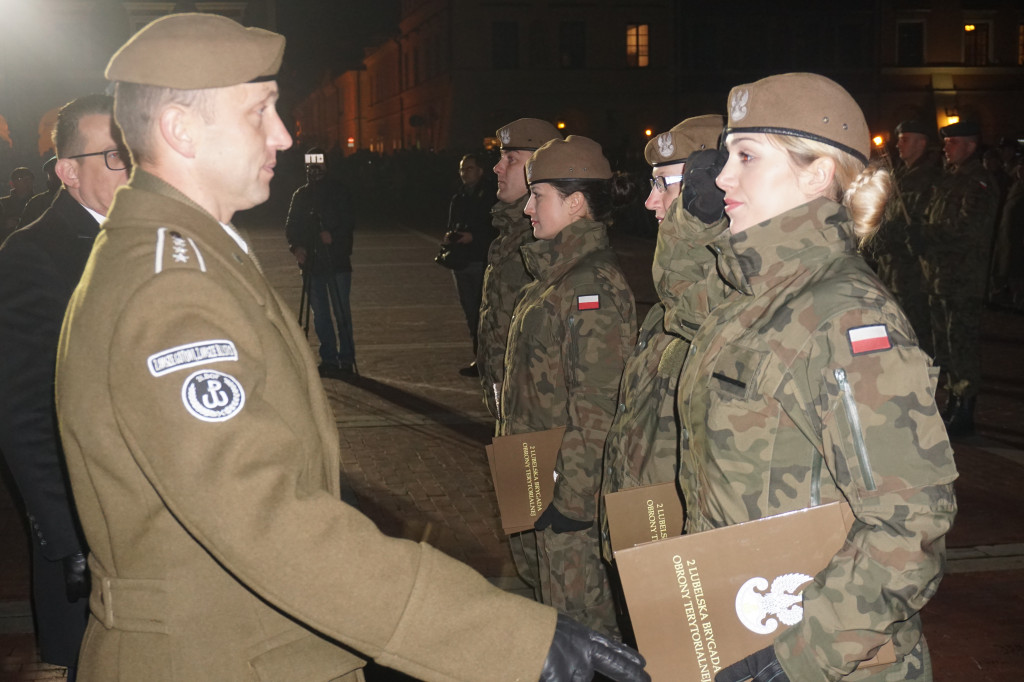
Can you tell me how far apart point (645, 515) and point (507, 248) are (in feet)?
10.9

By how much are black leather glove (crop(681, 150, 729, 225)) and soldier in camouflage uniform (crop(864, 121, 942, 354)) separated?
656 centimetres

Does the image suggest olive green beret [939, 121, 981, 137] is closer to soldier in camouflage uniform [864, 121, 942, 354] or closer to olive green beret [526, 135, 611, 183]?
soldier in camouflage uniform [864, 121, 942, 354]

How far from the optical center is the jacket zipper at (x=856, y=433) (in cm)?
212

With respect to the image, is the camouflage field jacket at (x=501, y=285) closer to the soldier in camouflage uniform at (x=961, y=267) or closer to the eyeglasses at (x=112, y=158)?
the eyeglasses at (x=112, y=158)

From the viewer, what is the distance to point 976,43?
4984cm

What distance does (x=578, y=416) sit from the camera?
3926 millimetres

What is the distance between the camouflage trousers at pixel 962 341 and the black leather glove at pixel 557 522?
5.25m

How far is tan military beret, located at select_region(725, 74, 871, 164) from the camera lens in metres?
2.35

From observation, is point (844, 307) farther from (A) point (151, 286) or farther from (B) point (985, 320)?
(B) point (985, 320)

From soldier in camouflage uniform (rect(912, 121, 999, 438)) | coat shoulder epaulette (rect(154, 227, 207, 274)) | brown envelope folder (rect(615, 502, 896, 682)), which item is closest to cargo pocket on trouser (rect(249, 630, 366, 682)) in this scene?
brown envelope folder (rect(615, 502, 896, 682))

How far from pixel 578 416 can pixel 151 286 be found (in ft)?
7.64

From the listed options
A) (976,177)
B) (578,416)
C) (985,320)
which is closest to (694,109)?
(985,320)

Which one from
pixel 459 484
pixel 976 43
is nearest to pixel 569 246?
pixel 459 484

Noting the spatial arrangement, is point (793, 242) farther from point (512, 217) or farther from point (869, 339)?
point (512, 217)
